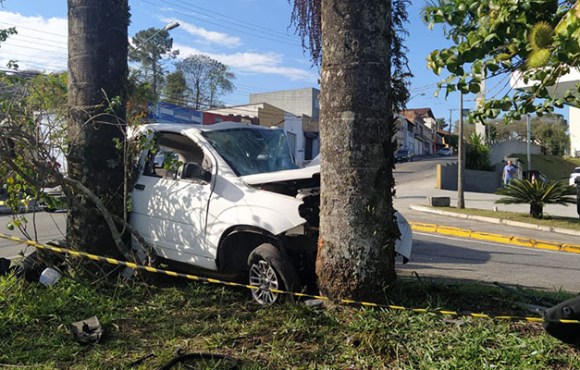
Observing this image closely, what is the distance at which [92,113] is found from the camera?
5.13m

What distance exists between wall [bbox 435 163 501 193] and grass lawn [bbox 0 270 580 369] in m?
24.5

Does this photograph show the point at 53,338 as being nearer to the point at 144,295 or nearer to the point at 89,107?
the point at 144,295

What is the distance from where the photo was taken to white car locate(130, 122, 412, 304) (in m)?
4.51

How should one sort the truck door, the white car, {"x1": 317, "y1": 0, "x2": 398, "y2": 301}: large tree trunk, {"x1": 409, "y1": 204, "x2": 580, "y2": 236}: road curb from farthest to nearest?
{"x1": 409, "y1": 204, "x2": 580, "y2": 236}: road curb, the truck door, the white car, {"x1": 317, "y1": 0, "x2": 398, "y2": 301}: large tree trunk

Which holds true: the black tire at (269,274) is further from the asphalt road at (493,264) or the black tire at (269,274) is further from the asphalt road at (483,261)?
the asphalt road at (493,264)

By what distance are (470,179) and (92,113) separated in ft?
90.0

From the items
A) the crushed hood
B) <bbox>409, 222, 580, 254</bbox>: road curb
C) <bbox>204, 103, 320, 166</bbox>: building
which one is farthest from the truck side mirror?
<bbox>204, 103, 320, 166</bbox>: building

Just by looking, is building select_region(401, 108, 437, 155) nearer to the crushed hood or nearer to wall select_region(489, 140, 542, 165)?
wall select_region(489, 140, 542, 165)

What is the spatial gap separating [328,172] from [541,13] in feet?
6.04

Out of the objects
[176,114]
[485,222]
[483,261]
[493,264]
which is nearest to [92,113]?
[493,264]

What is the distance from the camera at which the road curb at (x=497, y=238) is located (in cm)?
1106

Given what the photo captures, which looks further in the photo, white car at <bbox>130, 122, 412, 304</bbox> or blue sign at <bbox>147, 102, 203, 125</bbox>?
blue sign at <bbox>147, 102, 203, 125</bbox>

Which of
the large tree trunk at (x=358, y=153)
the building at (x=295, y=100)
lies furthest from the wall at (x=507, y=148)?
the large tree trunk at (x=358, y=153)

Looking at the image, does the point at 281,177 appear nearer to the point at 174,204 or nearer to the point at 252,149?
the point at 252,149
